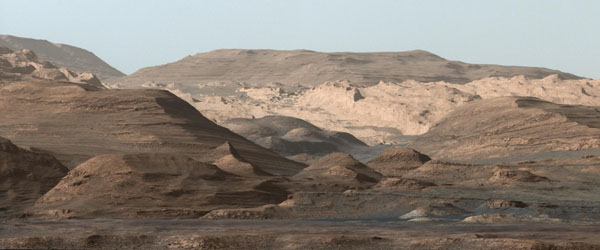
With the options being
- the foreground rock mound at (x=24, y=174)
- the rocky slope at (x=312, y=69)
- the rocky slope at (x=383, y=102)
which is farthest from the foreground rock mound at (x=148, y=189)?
the rocky slope at (x=312, y=69)

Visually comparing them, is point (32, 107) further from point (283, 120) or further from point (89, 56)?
point (89, 56)

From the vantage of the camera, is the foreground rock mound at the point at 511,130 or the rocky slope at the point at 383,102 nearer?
the foreground rock mound at the point at 511,130

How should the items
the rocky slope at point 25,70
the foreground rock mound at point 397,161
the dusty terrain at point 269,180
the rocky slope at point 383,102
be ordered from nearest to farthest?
1. the dusty terrain at point 269,180
2. the foreground rock mound at point 397,161
3. the rocky slope at point 25,70
4. the rocky slope at point 383,102

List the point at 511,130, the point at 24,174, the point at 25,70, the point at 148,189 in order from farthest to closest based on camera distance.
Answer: the point at 25,70 < the point at 511,130 < the point at 24,174 < the point at 148,189

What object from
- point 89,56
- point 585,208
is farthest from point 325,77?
point 585,208

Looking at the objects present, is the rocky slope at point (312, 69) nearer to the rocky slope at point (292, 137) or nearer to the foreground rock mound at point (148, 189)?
the rocky slope at point (292, 137)

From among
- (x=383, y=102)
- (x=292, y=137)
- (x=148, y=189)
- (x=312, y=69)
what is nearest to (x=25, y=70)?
(x=292, y=137)

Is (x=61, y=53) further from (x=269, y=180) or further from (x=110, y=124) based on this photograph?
(x=269, y=180)
